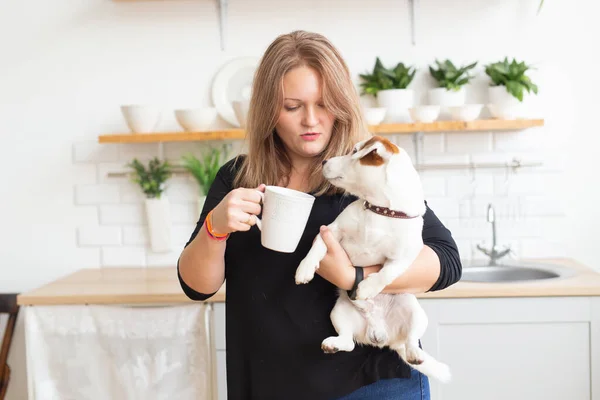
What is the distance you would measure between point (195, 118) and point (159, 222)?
0.50m

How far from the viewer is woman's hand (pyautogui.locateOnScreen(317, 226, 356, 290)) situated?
1.31m

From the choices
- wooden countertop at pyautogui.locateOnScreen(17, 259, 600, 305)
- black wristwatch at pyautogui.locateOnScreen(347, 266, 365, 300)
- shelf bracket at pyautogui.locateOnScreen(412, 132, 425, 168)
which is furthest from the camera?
shelf bracket at pyautogui.locateOnScreen(412, 132, 425, 168)

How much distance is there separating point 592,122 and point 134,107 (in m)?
1.95

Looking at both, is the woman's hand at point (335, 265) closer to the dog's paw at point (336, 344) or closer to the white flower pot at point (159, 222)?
the dog's paw at point (336, 344)

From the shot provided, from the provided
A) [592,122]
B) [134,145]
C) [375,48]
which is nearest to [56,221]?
[134,145]

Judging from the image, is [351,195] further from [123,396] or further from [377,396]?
[123,396]

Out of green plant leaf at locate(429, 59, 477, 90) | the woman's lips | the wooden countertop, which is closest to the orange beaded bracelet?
the woman's lips

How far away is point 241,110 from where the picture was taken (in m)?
2.85

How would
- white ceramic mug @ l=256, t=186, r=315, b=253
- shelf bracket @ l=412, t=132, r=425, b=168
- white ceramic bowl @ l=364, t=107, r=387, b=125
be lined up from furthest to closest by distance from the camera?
shelf bracket @ l=412, t=132, r=425, b=168 → white ceramic bowl @ l=364, t=107, r=387, b=125 → white ceramic mug @ l=256, t=186, r=315, b=253

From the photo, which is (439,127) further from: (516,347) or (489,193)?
(516,347)

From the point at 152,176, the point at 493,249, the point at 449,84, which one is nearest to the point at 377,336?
the point at 493,249

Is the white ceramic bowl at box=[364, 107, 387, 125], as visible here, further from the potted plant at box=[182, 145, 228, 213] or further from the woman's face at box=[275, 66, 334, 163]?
the woman's face at box=[275, 66, 334, 163]

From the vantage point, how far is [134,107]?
2904 millimetres

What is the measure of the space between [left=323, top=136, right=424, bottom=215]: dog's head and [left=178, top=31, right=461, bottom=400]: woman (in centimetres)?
12
